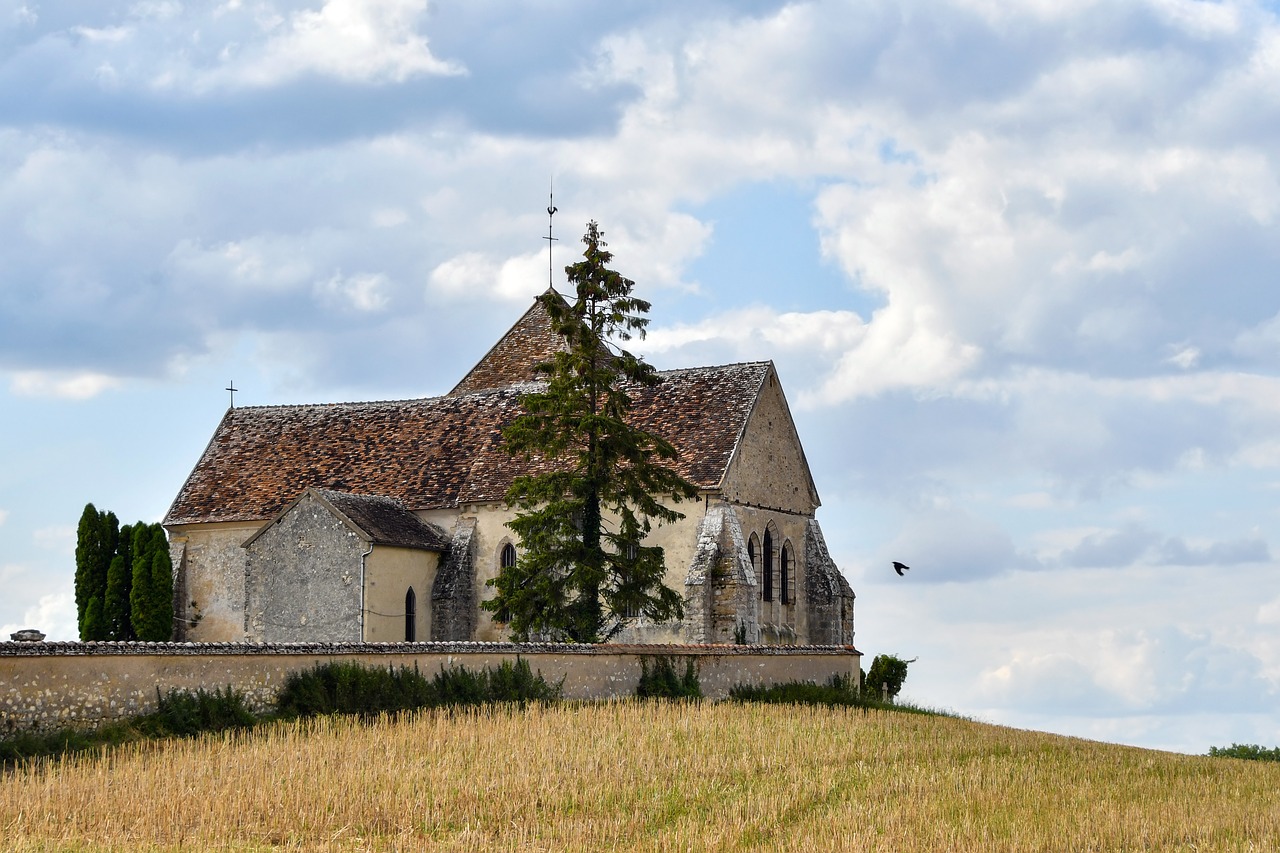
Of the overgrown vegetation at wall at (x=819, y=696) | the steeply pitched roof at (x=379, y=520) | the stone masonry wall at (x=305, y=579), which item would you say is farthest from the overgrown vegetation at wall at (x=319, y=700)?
the steeply pitched roof at (x=379, y=520)

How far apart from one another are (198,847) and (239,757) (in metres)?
5.56

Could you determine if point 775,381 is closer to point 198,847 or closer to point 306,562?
point 306,562

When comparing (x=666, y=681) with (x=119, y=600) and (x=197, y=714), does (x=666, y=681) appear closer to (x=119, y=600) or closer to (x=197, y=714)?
(x=197, y=714)

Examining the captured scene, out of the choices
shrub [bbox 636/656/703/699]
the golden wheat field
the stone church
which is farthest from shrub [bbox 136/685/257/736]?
the stone church

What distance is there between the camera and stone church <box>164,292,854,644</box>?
3881 cm

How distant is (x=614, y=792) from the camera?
19.1m

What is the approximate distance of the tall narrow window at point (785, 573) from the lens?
138 ft

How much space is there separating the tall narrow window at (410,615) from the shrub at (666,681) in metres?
10.8

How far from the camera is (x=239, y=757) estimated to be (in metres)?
21.2

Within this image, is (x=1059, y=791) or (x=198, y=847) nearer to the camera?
(x=198, y=847)

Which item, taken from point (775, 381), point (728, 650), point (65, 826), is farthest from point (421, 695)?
point (775, 381)

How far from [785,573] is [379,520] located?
456 inches

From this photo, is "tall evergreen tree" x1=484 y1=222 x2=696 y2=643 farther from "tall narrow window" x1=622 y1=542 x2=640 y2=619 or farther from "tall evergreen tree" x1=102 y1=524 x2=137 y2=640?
"tall evergreen tree" x1=102 y1=524 x2=137 y2=640

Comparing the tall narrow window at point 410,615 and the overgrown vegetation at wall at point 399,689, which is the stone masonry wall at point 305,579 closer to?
the tall narrow window at point 410,615
